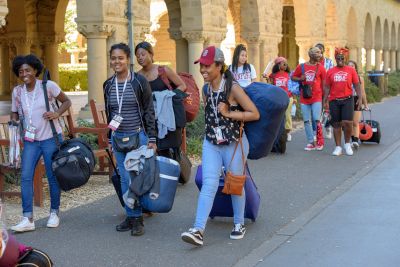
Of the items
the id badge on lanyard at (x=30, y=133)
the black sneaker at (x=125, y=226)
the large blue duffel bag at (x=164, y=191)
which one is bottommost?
the black sneaker at (x=125, y=226)

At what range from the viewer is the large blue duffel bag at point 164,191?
5996 mm

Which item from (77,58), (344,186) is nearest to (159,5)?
(77,58)

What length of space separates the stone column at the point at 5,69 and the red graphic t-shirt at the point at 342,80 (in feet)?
45.6

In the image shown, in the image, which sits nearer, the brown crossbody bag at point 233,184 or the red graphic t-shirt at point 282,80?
the brown crossbody bag at point 233,184

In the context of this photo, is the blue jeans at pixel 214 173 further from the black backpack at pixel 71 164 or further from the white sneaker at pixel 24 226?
the white sneaker at pixel 24 226

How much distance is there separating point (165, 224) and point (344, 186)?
2.76 m

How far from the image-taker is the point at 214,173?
19.0 ft

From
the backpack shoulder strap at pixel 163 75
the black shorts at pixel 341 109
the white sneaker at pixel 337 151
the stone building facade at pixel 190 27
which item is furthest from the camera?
the stone building facade at pixel 190 27

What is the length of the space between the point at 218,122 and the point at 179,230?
1.14 m

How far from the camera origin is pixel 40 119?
624 centimetres

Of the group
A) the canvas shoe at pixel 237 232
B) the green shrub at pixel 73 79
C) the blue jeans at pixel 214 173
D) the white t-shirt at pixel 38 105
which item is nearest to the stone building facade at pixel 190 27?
the white t-shirt at pixel 38 105

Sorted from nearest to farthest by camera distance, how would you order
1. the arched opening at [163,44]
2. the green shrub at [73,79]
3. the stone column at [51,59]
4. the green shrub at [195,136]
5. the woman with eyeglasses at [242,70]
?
the woman with eyeglasses at [242,70], the green shrub at [195,136], the stone column at [51,59], the green shrub at [73,79], the arched opening at [163,44]

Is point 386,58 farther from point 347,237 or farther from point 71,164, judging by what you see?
point 71,164

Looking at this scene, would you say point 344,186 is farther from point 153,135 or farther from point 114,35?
point 114,35
